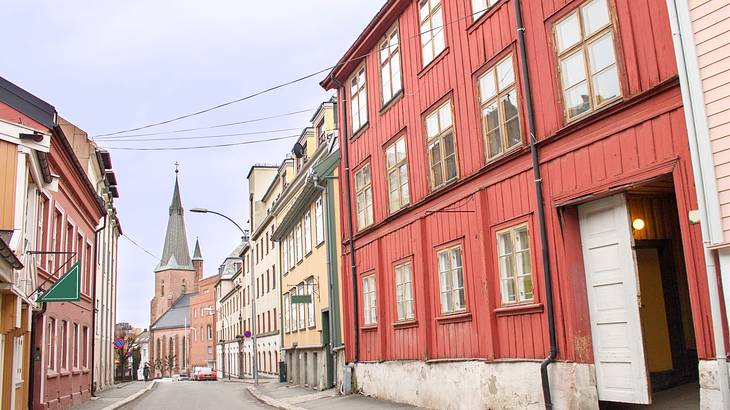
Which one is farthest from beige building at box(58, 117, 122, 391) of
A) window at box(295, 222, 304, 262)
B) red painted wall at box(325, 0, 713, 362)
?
red painted wall at box(325, 0, 713, 362)

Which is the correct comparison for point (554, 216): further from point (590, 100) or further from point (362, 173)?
point (362, 173)

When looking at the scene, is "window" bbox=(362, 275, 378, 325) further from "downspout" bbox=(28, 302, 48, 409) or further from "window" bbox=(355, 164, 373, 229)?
"downspout" bbox=(28, 302, 48, 409)

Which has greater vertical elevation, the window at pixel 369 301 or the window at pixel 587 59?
the window at pixel 587 59

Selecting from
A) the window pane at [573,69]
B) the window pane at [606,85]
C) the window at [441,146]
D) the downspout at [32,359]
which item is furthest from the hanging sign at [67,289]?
the window pane at [606,85]

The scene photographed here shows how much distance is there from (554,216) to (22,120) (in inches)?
480

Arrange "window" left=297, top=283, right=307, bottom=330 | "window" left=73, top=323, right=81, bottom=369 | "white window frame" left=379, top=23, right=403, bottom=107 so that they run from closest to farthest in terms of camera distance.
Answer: "white window frame" left=379, top=23, right=403, bottom=107 → "window" left=73, top=323, right=81, bottom=369 → "window" left=297, top=283, right=307, bottom=330

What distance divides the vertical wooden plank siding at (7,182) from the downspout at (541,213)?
31.4 feet

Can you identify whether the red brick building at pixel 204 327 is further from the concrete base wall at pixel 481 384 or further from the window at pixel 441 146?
the window at pixel 441 146

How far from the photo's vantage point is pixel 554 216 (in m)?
11.1

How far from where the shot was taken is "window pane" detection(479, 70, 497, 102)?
42.6 ft

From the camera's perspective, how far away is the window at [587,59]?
10.0 m

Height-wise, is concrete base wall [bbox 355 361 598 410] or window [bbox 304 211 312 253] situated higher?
window [bbox 304 211 312 253]

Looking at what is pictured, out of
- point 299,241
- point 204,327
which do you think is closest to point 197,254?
point 204,327

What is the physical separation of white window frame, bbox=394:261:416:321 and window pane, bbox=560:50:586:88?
6.60m
